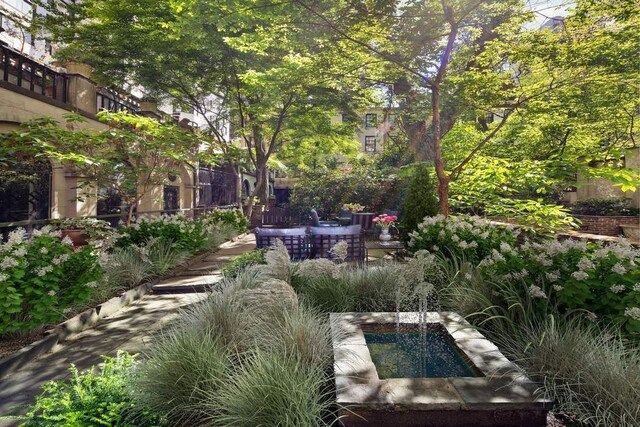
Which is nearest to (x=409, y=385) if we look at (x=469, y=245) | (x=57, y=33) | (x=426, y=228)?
(x=469, y=245)

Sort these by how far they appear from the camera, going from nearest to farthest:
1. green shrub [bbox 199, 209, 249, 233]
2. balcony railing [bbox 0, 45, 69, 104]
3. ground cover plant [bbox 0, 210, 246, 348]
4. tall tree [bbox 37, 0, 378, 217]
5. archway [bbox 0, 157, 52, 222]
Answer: ground cover plant [bbox 0, 210, 246, 348] < balcony railing [bbox 0, 45, 69, 104] < tall tree [bbox 37, 0, 378, 217] < archway [bbox 0, 157, 52, 222] < green shrub [bbox 199, 209, 249, 233]

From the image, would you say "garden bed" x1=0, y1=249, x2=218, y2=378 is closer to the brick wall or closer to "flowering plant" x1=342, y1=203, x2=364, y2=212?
"flowering plant" x1=342, y1=203, x2=364, y2=212

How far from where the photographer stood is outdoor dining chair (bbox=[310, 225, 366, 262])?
896 centimetres

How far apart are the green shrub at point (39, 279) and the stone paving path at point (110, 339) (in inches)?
19.3

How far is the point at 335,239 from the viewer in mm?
9008

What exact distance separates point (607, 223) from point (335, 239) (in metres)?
13.9

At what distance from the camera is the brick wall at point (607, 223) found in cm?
1591

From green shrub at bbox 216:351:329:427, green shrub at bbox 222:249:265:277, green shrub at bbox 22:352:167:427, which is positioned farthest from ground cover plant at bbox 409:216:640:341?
green shrub at bbox 222:249:265:277

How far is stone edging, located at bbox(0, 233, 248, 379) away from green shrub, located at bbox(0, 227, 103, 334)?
243 mm

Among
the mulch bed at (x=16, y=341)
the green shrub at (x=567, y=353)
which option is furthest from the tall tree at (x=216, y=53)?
the green shrub at (x=567, y=353)

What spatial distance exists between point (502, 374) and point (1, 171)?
439 inches

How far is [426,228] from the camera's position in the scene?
7.49 meters

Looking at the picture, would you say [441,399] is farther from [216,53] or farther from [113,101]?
[113,101]

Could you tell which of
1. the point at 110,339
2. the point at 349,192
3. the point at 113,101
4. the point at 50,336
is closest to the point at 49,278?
the point at 50,336
